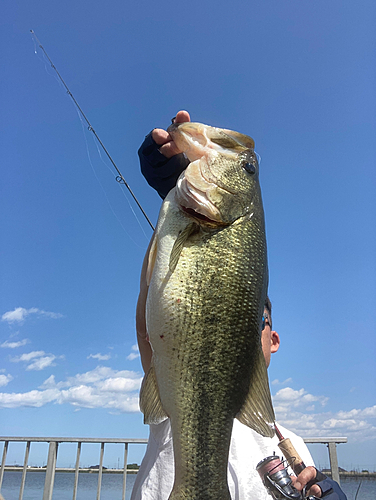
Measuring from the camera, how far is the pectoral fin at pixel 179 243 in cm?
155

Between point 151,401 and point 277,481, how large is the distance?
798mm

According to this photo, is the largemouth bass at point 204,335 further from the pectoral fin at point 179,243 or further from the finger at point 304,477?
the finger at point 304,477

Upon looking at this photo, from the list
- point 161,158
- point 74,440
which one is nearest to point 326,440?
point 74,440

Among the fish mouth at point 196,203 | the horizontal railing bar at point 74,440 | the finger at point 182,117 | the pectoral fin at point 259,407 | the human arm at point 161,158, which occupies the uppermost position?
the finger at point 182,117

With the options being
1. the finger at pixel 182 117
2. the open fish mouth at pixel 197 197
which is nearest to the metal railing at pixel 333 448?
the open fish mouth at pixel 197 197

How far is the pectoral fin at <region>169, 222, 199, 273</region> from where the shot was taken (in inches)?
61.1

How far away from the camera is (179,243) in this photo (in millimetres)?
1604

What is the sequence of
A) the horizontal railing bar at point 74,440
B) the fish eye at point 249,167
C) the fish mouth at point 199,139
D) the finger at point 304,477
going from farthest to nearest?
the horizontal railing bar at point 74,440 < the fish eye at point 249,167 < the fish mouth at point 199,139 < the finger at point 304,477

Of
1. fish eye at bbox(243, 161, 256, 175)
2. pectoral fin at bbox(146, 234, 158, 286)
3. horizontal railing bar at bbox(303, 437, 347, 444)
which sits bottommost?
horizontal railing bar at bbox(303, 437, 347, 444)

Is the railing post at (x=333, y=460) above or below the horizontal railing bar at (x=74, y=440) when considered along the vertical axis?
below

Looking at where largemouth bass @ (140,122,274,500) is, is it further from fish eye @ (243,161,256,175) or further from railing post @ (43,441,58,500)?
railing post @ (43,441,58,500)

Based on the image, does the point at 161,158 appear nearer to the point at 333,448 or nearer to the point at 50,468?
the point at 333,448

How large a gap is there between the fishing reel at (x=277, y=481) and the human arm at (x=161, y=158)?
1.63 metres

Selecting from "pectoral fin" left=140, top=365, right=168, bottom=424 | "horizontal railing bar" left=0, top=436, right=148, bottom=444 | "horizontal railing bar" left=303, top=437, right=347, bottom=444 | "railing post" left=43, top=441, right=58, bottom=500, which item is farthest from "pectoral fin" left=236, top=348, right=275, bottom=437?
"railing post" left=43, top=441, right=58, bottom=500
